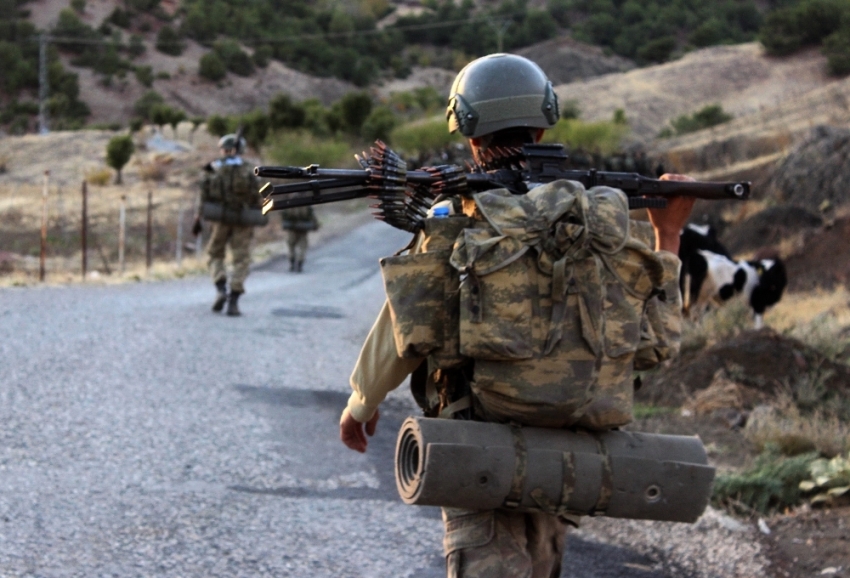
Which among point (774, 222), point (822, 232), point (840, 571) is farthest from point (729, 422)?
point (774, 222)

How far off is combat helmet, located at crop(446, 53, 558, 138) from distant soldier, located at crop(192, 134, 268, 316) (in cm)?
880

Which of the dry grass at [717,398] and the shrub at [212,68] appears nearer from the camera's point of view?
the dry grass at [717,398]

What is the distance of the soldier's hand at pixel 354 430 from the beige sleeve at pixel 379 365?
124mm

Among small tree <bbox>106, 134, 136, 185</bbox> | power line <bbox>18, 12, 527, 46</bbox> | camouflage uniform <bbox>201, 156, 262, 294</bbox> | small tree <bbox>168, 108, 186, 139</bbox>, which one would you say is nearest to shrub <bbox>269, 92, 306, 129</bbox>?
small tree <bbox>106, 134, 136, 185</bbox>

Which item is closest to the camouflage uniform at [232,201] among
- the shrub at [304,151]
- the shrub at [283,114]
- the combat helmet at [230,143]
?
the combat helmet at [230,143]

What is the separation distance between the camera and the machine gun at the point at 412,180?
2.85 metres

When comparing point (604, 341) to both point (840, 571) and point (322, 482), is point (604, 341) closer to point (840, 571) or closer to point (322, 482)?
point (840, 571)

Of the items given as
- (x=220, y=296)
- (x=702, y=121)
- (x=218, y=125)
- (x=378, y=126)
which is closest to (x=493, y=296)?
(x=220, y=296)

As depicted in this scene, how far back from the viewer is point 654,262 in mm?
2883

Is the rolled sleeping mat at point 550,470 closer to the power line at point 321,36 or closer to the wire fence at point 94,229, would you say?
the wire fence at point 94,229

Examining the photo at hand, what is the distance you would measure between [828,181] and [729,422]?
15496mm

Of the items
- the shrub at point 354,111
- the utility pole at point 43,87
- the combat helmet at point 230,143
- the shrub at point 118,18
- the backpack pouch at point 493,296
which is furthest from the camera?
the shrub at point 118,18

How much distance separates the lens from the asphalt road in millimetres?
4762

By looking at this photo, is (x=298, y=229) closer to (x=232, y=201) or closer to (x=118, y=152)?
(x=232, y=201)
